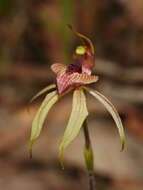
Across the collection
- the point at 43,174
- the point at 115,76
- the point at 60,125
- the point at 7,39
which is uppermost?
the point at 7,39

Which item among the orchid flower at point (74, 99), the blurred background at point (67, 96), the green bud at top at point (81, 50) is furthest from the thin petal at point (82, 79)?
the blurred background at point (67, 96)

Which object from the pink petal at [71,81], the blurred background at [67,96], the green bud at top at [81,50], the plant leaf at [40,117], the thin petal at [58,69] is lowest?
the blurred background at [67,96]

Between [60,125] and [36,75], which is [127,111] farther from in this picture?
[36,75]

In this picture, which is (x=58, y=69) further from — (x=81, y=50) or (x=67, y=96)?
(x=67, y=96)

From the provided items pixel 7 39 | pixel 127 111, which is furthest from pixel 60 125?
pixel 7 39

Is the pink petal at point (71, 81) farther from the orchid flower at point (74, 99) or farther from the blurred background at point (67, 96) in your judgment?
the blurred background at point (67, 96)

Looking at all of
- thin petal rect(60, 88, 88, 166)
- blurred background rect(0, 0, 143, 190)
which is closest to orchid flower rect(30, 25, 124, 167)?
thin petal rect(60, 88, 88, 166)
